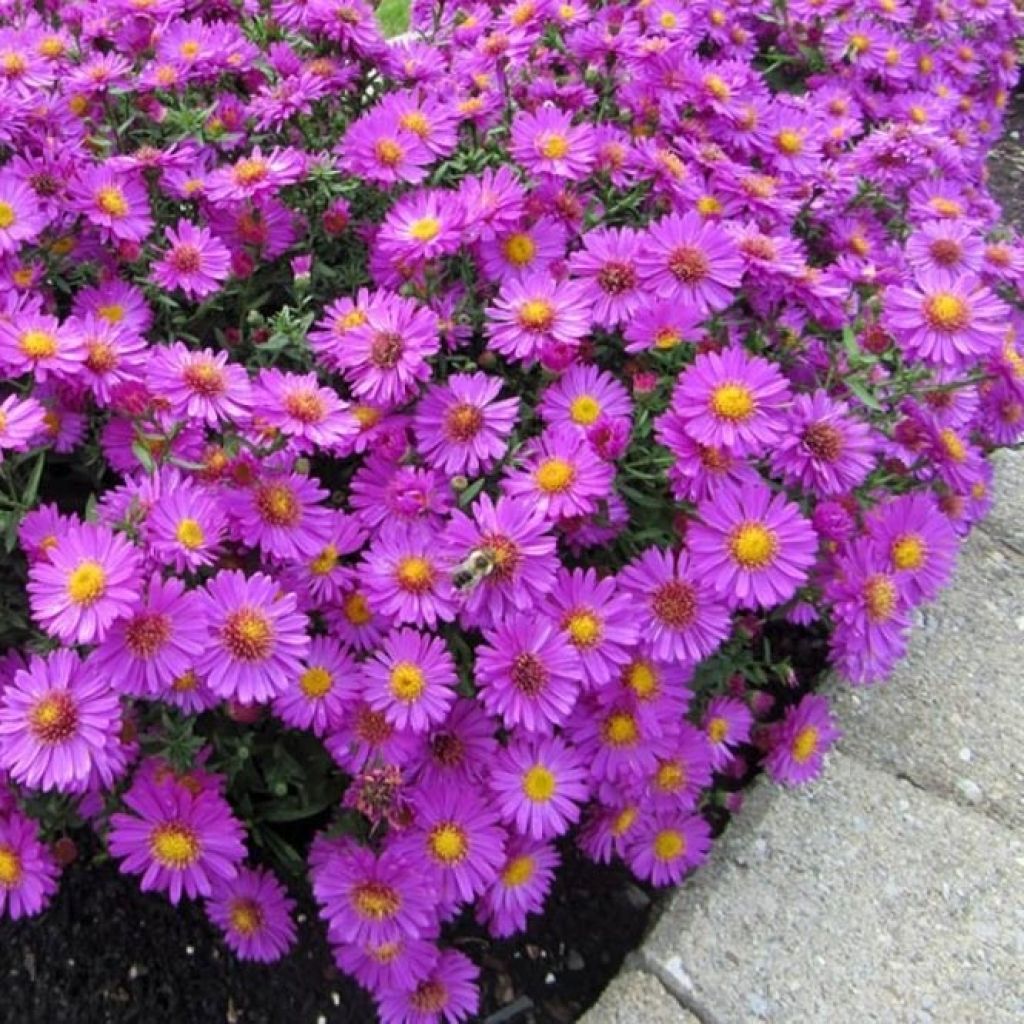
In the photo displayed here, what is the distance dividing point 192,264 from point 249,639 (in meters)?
0.62

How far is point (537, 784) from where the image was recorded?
4.85 feet

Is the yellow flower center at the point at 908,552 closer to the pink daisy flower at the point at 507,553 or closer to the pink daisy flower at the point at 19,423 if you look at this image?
the pink daisy flower at the point at 507,553

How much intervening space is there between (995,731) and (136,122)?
169cm

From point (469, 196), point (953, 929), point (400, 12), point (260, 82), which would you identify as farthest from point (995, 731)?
point (400, 12)

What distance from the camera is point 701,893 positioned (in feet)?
5.85

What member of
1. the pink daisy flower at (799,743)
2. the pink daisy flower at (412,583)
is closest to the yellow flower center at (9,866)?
the pink daisy flower at (412,583)

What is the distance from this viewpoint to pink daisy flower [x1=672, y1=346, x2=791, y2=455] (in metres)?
1.45

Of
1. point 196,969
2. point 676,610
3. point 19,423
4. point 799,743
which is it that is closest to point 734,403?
point 676,610

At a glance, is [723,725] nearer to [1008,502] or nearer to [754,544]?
[754,544]

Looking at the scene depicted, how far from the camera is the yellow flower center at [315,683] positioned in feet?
4.69

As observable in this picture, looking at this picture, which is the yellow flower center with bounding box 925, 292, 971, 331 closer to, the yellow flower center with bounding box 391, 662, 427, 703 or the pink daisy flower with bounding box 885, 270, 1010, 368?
the pink daisy flower with bounding box 885, 270, 1010, 368

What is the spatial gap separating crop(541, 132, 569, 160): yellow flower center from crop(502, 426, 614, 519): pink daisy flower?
486mm

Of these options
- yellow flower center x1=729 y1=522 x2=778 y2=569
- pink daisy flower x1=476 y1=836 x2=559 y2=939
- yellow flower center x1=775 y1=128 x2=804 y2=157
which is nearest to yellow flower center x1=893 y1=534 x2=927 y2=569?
yellow flower center x1=729 y1=522 x2=778 y2=569

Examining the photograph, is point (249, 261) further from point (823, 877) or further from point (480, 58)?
point (823, 877)
